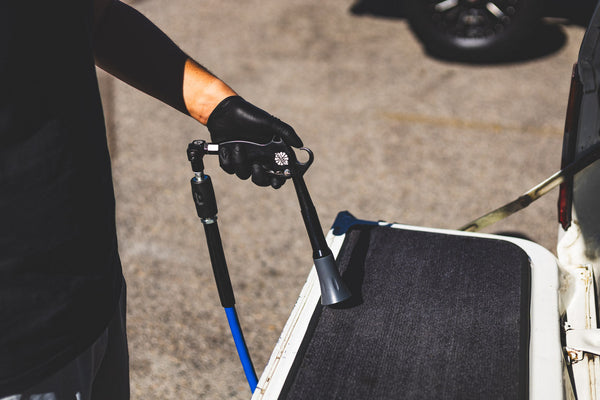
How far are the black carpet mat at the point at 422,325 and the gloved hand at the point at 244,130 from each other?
1.21 feet

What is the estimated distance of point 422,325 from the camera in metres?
1.36

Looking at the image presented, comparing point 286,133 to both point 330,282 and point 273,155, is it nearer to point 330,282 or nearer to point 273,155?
point 273,155

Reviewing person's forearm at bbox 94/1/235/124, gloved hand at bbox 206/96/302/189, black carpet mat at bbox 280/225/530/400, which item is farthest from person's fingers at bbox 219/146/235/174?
black carpet mat at bbox 280/225/530/400

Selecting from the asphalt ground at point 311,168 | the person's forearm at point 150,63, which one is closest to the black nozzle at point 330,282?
the person's forearm at point 150,63

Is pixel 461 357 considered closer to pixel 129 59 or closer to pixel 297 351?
pixel 297 351

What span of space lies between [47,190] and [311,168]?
2497mm

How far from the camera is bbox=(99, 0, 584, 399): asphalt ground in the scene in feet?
8.36

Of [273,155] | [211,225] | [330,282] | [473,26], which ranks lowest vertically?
[473,26]

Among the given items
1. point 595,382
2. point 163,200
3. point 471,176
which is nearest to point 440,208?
point 471,176

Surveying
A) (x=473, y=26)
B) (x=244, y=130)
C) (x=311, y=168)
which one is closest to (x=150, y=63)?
(x=244, y=130)

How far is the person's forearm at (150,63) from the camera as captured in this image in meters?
1.35

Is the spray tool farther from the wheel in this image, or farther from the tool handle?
the wheel

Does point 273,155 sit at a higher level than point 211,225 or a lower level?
higher

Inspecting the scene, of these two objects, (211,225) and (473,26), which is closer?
(211,225)
